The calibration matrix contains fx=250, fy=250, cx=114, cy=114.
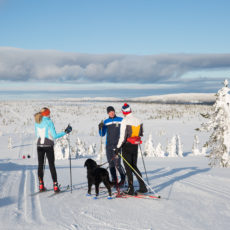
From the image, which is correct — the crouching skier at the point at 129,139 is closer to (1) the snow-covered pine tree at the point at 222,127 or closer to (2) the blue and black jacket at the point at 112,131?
(2) the blue and black jacket at the point at 112,131

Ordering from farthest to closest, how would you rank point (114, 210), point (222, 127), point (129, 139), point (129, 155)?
point (222, 127) → point (129, 155) → point (129, 139) → point (114, 210)

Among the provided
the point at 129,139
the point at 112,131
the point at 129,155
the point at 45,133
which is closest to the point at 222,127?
the point at 112,131

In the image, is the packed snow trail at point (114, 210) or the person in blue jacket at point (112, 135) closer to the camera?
the packed snow trail at point (114, 210)

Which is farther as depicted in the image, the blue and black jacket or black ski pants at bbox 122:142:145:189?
the blue and black jacket

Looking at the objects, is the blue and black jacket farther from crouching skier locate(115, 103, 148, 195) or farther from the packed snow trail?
the packed snow trail

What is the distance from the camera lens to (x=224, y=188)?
8.04 meters

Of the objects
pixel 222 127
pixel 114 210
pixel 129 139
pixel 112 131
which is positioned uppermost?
pixel 112 131

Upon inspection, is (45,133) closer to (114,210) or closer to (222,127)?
(114,210)

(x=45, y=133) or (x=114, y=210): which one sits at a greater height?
(x=45, y=133)

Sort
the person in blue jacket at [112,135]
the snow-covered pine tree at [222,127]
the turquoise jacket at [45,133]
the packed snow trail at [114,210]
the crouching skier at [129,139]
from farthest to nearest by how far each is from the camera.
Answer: the snow-covered pine tree at [222,127], the person in blue jacket at [112,135], the turquoise jacket at [45,133], the crouching skier at [129,139], the packed snow trail at [114,210]

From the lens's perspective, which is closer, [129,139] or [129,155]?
[129,139]

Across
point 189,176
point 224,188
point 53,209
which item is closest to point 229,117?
point 189,176

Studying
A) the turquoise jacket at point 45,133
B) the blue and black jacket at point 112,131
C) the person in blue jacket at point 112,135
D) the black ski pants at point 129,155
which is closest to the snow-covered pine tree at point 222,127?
the person in blue jacket at point 112,135

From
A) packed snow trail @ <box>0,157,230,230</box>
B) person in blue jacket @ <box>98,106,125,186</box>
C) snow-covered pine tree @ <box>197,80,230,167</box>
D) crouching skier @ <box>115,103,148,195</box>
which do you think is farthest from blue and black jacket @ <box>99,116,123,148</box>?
snow-covered pine tree @ <box>197,80,230,167</box>
